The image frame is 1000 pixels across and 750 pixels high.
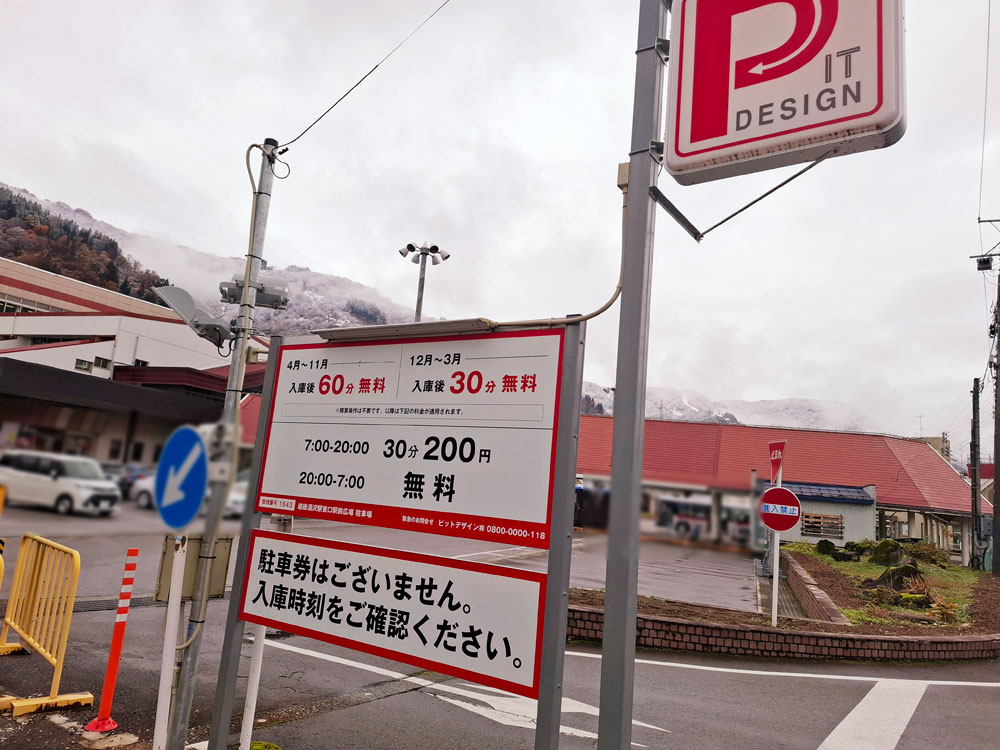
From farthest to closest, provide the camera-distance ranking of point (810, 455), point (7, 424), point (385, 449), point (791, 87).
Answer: point (810, 455), point (385, 449), point (791, 87), point (7, 424)

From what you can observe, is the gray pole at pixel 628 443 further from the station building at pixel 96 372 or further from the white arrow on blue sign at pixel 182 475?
the white arrow on blue sign at pixel 182 475

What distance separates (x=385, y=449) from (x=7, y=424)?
264cm

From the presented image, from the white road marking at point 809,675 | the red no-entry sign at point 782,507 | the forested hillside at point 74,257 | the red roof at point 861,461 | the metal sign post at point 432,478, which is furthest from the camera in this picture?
the forested hillside at point 74,257

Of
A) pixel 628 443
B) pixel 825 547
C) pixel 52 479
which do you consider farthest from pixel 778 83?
pixel 825 547

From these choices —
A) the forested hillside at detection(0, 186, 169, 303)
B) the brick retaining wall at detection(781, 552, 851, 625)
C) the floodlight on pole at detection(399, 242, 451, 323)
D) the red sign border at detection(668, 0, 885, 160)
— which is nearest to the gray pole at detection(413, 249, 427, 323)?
the floodlight on pole at detection(399, 242, 451, 323)

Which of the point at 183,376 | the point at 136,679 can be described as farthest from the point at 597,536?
the point at 183,376

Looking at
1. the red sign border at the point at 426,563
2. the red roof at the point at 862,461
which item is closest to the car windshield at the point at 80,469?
→ the red sign border at the point at 426,563

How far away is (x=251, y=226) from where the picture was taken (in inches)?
200

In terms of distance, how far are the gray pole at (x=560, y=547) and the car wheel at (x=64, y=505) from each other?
2078mm

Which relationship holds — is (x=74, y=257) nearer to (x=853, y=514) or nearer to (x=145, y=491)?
(x=853, y=514)

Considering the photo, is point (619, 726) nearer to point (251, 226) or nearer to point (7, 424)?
point (7, 424)

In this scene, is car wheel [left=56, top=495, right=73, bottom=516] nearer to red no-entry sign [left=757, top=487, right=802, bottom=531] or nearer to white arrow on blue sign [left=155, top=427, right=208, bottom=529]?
white arrow on blue sign [left=155, top=427, right=208, bottom=529]

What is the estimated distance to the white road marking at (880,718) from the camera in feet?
18.2

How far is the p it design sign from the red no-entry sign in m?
6.06
